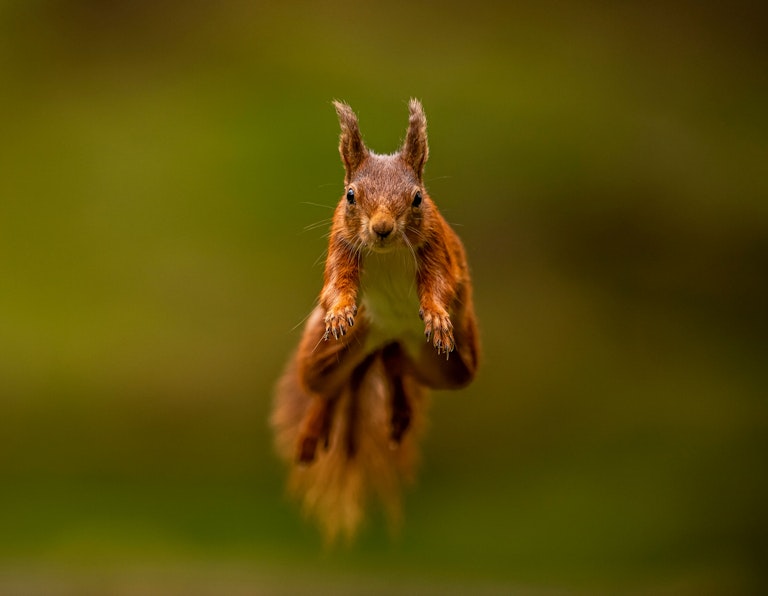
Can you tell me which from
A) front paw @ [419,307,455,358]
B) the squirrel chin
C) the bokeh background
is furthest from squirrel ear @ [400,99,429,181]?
the bokeh background

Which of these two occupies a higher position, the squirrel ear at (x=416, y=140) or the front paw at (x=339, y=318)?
the squirrel ear at (x=416, y=140)

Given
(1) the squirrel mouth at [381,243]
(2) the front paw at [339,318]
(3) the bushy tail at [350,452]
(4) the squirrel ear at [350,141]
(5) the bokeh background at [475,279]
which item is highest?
(5) the bokeh background at [475,279]

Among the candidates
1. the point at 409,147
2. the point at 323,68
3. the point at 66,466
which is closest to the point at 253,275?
the point at 323,68

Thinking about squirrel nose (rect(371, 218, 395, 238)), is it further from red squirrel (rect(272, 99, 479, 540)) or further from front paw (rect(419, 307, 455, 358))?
front paw (rect(419, 307, 455, 358))

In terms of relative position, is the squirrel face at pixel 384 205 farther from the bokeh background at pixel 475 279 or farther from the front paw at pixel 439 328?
the bokeh background at pixel 475 279

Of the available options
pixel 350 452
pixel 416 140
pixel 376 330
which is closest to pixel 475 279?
pixel 350 452

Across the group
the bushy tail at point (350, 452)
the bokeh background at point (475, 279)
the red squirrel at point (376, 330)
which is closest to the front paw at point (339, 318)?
the red squirrel at point (376, 330)

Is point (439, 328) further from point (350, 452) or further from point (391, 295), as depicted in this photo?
point (350, 452)
